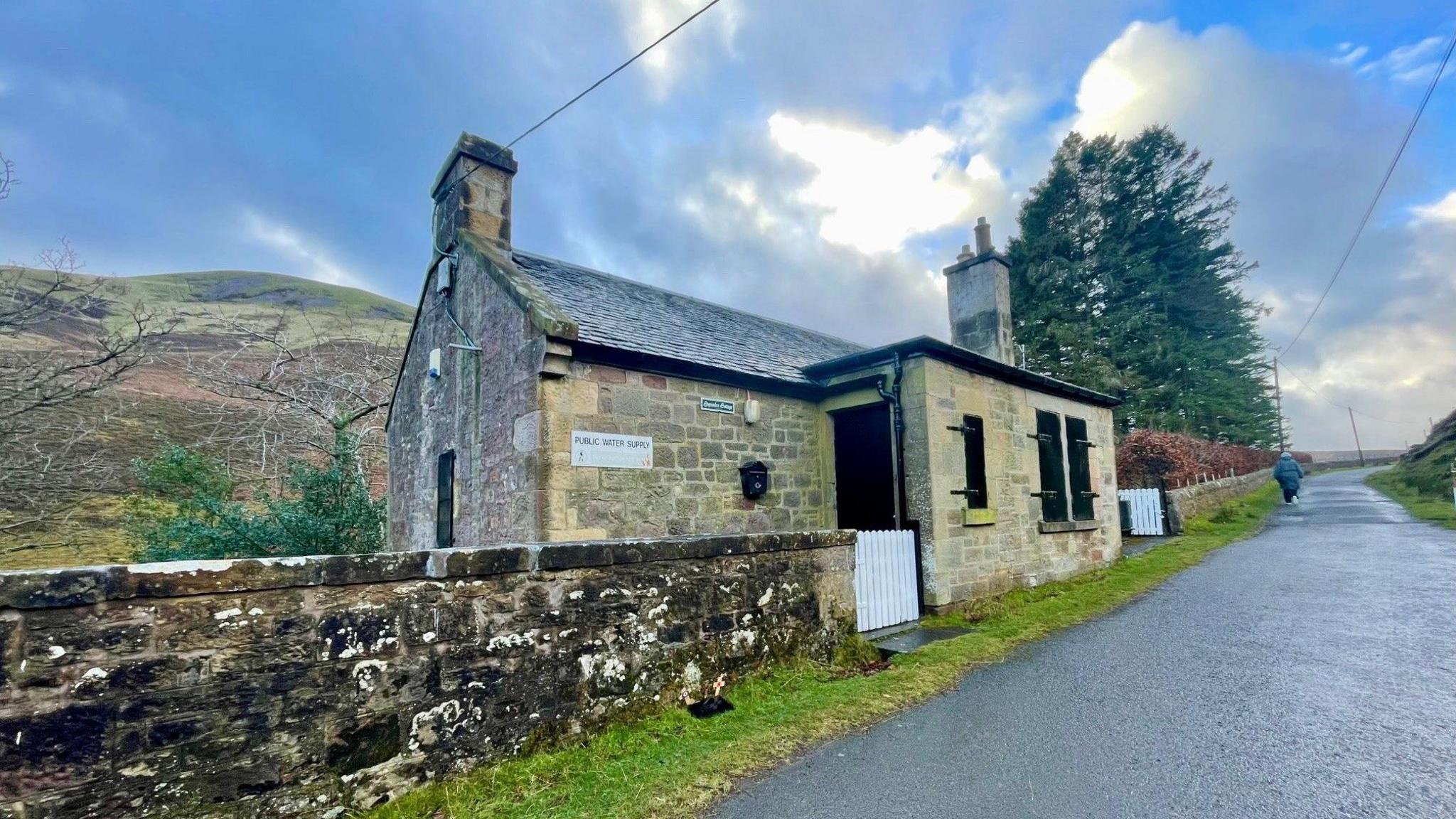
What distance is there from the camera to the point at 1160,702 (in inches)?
174

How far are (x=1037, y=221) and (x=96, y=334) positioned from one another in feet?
106

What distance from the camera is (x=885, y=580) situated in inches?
275

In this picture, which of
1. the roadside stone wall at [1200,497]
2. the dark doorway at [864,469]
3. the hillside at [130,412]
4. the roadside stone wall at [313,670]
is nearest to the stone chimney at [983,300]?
the dark doorway at [864,469]

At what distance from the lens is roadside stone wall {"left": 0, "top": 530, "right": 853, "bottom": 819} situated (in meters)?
2.26

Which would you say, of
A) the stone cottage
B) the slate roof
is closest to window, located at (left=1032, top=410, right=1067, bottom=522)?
the stone cottage

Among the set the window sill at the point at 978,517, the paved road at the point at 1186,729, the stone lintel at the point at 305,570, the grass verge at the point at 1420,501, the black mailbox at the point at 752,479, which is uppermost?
the black mailbox at the point at 752,479

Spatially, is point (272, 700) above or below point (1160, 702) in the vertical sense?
above

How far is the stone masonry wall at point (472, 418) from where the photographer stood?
6930 mm

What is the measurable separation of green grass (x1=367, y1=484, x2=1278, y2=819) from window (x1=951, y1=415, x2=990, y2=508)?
6.91 ft

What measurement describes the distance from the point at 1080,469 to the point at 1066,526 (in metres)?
1.57

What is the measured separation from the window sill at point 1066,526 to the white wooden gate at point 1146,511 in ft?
17.7

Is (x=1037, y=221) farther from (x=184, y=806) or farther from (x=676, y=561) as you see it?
(x=184, y=806)

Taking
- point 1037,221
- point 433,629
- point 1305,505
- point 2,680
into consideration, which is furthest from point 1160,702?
point 1037,221

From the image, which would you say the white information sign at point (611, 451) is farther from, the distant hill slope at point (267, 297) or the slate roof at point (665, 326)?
the distant hill slope at point (267, 297)
